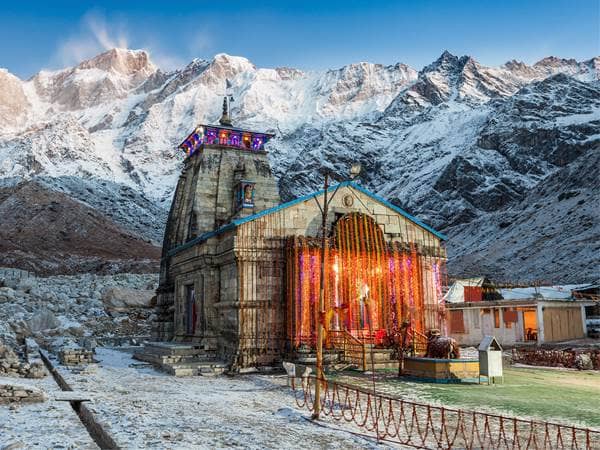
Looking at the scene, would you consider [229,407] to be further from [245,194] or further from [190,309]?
[245,194]

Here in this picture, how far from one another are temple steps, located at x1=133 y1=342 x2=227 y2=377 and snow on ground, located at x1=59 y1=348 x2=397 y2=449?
34.0 inches

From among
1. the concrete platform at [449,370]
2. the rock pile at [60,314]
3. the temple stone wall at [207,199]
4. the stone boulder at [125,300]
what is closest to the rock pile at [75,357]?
the temple stone wall at [207,199]

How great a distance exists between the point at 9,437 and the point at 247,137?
21.6 metres

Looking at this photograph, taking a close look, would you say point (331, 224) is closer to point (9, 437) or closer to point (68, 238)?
point (9, 437)

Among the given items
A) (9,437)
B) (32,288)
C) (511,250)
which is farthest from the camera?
(511,250)

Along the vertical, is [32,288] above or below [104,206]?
below

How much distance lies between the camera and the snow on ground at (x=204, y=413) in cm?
974

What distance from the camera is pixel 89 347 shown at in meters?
25.6

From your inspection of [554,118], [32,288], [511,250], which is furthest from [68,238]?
[554,118]

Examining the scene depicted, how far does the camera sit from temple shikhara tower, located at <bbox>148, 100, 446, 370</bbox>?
66.2ft

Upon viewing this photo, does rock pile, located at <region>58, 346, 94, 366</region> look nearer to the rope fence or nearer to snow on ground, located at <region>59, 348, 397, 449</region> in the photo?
snow on ground, located at <region>59, 348, 397, 449</region>

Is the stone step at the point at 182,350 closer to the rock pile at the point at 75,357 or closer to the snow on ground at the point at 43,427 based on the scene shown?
the rock pile at the point at 75,357

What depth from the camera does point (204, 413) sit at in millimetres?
12242

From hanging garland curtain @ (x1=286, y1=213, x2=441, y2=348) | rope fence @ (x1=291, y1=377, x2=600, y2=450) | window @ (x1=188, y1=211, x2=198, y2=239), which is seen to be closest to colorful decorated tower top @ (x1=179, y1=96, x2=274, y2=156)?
window @ (x1=188, y1=211, x2=198, y2=239)
